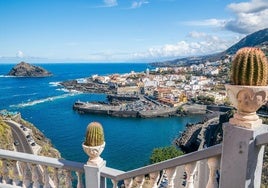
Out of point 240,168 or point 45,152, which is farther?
point 45,152

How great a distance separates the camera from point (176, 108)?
1987 inches

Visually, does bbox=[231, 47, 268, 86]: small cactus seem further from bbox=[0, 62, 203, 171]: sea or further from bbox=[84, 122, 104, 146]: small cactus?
bbox=[0, 62, 203, 171]: sea

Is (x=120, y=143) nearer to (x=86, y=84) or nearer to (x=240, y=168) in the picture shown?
(x=240, y=168)

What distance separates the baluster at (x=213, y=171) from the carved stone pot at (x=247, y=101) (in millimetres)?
363

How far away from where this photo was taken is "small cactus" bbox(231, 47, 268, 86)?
1602mm

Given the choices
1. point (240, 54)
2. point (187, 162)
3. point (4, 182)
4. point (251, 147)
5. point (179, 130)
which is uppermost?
point (240, 54)

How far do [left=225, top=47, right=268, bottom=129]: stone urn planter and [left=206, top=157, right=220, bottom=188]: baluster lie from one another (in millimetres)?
371

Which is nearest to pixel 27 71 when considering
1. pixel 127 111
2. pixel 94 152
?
pixel 127 111

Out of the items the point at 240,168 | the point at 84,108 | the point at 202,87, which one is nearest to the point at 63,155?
the point at 84,108

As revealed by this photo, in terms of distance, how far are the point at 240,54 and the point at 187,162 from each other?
2.93ft

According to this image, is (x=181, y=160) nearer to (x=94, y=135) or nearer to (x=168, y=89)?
(x=94, y=135)

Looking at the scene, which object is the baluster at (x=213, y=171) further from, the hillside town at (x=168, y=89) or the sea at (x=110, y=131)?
the hillside town at (x=168, y=89)

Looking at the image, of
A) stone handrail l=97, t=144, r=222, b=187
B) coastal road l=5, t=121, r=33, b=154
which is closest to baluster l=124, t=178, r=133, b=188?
stone handrail l=97, t=144, r=222, b=187

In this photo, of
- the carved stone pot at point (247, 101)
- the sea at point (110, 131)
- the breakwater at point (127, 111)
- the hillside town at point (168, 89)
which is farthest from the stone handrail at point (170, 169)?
the breakwater at point (127, 111)
